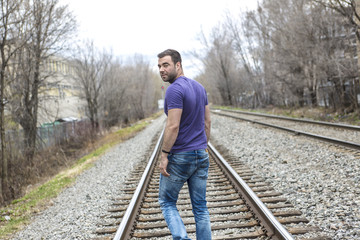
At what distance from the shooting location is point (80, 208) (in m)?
5.65

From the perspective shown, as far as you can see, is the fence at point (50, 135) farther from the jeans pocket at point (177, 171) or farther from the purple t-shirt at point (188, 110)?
the purple t-shirt at point (188, 110)

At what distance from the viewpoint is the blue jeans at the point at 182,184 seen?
2.93 metres

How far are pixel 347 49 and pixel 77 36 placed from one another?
50.1 feet

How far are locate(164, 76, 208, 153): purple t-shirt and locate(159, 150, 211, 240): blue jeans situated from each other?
8cm

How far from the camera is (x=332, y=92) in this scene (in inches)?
730

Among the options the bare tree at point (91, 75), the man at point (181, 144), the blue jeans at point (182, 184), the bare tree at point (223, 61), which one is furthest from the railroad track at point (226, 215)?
the bare tree at point (223, 61)

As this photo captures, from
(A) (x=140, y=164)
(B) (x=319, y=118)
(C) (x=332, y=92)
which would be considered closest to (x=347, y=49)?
(C) (x=332, y=92)

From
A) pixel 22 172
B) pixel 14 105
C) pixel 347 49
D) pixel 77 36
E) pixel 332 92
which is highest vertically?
pixel 77 36

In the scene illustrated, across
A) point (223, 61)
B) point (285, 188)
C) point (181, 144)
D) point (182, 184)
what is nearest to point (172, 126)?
point (181, 144)

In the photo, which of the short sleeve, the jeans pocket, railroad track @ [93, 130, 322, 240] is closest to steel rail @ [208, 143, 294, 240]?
railroad track @ [93, 130, 322, 240]

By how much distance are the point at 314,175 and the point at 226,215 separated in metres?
2.51

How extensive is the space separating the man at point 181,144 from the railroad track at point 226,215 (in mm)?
1007

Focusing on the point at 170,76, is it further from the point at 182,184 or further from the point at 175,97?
the point at 182,184

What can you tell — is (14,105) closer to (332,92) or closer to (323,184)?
(323,184)
